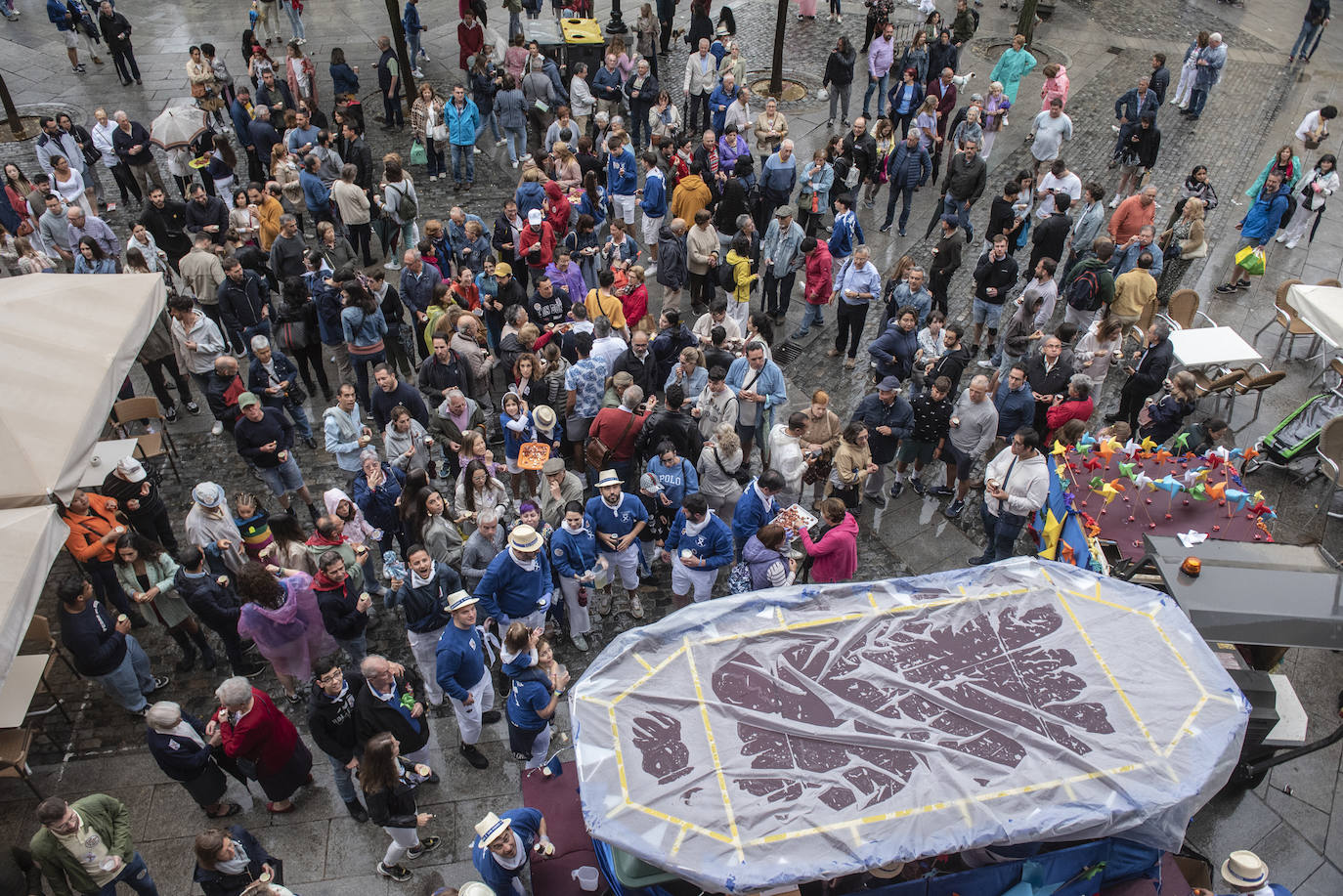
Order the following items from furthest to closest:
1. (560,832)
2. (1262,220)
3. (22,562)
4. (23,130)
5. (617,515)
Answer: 1. (23,130)
2. (1262,220)
3. (617,515)
4. (22,562)
5. (560,832)

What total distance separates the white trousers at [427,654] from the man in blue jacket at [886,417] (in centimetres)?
439

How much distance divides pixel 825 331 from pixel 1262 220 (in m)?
6.52

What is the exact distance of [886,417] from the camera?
30.3 ft

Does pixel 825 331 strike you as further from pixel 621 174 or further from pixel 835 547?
pixel 835 547

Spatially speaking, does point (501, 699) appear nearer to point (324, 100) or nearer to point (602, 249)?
point (602, 249)

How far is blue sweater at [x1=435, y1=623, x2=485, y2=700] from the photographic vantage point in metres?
6.86

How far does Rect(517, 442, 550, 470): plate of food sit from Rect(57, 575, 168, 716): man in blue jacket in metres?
3.49

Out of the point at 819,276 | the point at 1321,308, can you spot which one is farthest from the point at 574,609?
the point at 1321,308

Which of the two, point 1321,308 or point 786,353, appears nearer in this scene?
point 1321,308

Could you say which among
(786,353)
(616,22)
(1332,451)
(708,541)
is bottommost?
(786,353)

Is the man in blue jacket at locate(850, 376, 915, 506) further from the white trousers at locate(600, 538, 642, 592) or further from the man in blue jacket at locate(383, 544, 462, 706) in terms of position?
the man in blue jacket at locate(383, 544, 462, 706)

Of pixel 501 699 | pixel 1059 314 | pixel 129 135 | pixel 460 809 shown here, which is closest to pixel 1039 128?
pixel 1059 314

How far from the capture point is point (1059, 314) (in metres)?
12.8

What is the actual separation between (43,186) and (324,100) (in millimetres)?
6220
